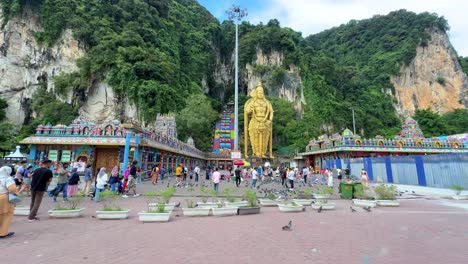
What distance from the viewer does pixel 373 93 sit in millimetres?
51500

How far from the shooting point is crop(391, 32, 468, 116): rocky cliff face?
5472 centimetres

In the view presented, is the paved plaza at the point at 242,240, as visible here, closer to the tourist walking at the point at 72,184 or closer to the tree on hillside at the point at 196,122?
the tourist walking at the point at 72,184

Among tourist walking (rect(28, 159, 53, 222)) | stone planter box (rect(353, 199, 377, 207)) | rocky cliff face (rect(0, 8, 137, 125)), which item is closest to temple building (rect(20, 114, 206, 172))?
tourist walking (rect(28, 159, 53, 222))

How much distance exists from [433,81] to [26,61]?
75892mm

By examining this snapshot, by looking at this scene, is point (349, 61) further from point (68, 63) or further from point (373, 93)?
point (68, 63)

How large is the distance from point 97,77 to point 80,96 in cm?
377

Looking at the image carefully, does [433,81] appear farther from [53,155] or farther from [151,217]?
[151,217]

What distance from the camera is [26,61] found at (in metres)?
39.3

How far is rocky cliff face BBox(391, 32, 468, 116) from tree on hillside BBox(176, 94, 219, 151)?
131 ft

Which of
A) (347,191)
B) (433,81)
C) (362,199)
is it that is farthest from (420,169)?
(433,81)

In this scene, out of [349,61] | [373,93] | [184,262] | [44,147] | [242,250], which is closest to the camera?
[184,262]

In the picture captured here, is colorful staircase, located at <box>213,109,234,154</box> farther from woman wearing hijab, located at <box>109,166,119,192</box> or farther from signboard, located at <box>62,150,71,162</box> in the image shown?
woman wearing hijab, located at <box>109,166,119,192</box>

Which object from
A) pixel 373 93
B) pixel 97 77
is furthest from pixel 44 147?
pixel 373 93

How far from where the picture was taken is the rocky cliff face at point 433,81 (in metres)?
54.7
